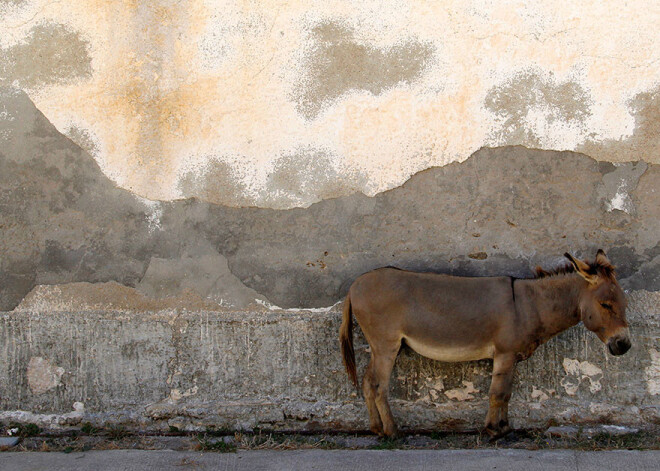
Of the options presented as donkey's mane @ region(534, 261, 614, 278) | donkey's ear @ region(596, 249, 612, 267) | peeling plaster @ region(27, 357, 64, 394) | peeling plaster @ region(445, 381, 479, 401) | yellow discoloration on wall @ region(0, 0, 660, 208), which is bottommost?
peeling plaster @ region(445, 381, 479, 401)

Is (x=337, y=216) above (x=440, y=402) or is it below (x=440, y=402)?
above

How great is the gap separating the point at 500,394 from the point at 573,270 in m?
0.82

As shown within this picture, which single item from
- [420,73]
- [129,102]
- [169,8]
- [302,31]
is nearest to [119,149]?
[129,102]

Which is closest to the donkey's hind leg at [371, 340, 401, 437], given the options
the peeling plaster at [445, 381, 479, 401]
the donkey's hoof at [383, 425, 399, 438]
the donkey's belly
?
the donkey's hoof at [383, 425, 399, 438]

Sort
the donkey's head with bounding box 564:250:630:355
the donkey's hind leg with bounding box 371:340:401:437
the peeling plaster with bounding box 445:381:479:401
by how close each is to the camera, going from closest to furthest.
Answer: the donkey's head with bounding box 564:250:630:355, the donkey's hind leg with bounding box 371:340:401:437, the peeling plaster with bounding box 445:381:479:401

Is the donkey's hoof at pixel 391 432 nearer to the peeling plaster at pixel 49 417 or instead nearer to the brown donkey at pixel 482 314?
the brown donkey at pixel 482 314

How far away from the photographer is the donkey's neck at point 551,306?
3732mm

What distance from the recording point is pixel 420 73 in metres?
4.08

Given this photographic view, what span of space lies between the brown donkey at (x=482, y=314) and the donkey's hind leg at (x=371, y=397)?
11mm

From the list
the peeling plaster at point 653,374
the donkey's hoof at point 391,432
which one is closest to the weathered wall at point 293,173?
the peeling plaster at point 653,374

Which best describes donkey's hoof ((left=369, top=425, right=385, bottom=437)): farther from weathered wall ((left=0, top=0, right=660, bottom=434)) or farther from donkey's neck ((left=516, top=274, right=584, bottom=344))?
donkey's neck ((left=516, top=274, right=584, bottom=344))

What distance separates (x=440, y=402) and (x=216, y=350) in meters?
1.42

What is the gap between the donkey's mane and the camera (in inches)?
144

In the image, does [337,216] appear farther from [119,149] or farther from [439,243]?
[119,149]
